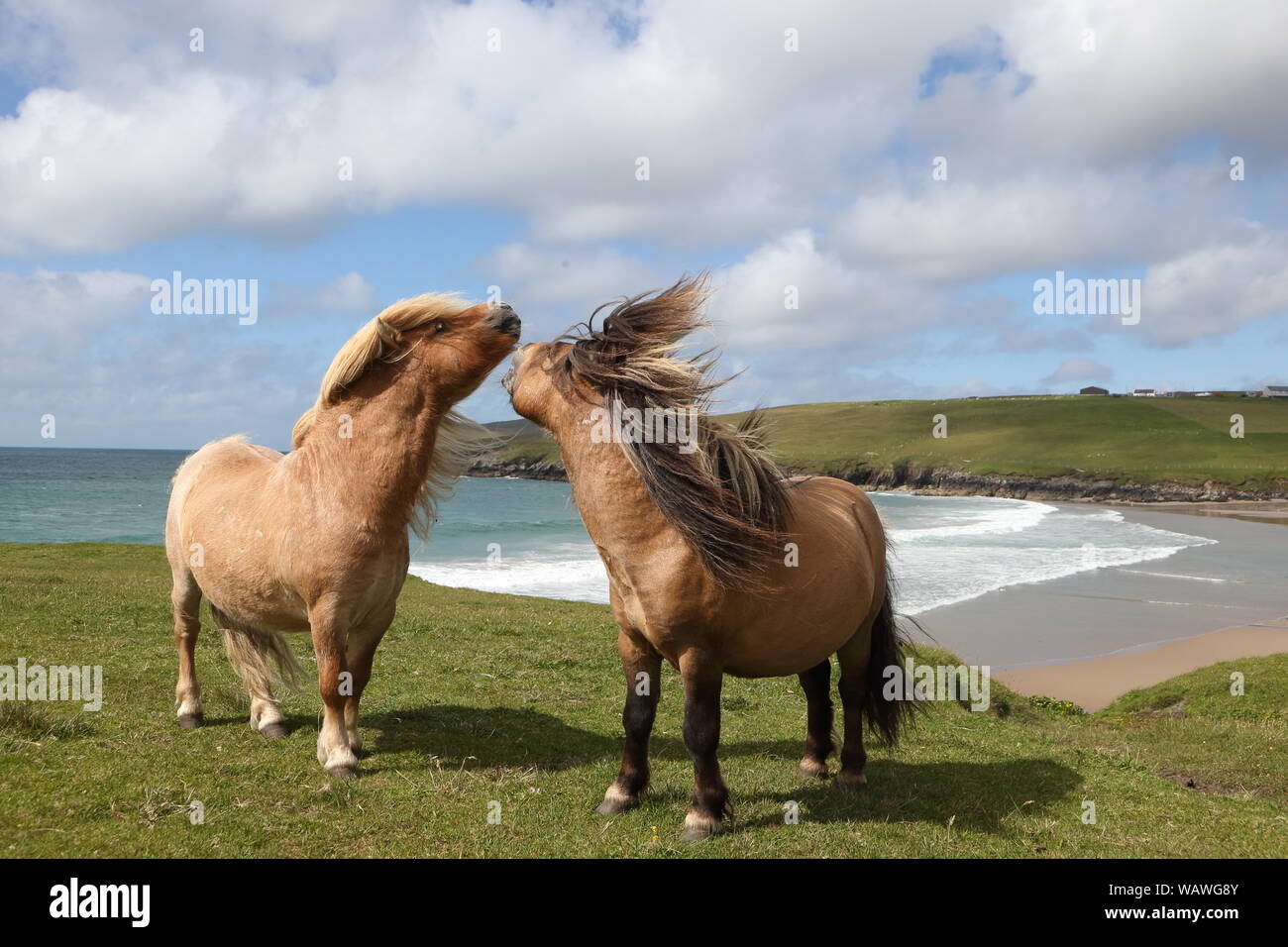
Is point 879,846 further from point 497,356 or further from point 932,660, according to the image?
point 932,660

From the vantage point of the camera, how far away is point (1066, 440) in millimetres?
117188

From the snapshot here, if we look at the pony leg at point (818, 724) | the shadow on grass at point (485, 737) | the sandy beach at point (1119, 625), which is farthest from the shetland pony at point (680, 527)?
the sandy beach at point (1119, 625)

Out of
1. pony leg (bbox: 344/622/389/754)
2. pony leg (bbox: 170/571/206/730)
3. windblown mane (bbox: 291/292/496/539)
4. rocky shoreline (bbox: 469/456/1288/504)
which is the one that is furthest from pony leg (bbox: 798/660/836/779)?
rocky shoreline (bbox: 469/456/1288/504)

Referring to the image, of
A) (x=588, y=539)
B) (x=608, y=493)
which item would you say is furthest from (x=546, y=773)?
(x=588, y=539)

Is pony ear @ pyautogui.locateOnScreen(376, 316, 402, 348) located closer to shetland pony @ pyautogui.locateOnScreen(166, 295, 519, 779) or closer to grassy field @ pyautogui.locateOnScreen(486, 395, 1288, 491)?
shetland pony @ pyautogui.locateOnScreen(166, 295, 519, 779)

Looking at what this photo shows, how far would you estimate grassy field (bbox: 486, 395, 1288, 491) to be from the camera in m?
94.1

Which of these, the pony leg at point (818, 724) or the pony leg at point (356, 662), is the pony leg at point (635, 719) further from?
the pony leg at point (356, 662)

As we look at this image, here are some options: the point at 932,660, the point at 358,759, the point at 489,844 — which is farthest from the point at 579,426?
the point at 932,660

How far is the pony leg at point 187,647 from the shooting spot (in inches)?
287

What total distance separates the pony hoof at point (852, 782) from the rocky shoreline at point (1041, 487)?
63.3 m

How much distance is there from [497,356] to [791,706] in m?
6.48

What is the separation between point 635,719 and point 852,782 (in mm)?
2111

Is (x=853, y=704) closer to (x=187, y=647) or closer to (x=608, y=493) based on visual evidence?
(x=608, y=493)

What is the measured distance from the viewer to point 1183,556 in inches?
1590
